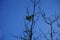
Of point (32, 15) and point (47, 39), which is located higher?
point (32, 15)

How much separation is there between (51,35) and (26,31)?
3.26m

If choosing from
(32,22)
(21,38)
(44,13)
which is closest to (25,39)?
(21,38)

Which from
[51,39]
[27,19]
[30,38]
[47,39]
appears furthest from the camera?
[47,39]

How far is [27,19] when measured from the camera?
1451 centimetres

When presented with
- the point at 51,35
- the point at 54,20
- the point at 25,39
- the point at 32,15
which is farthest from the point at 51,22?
the point at 25,39

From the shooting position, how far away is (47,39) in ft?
55.2

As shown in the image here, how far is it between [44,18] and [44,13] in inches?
29.0

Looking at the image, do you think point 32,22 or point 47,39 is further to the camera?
point 47,39

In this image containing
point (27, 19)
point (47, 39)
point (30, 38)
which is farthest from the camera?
point (47, 39)

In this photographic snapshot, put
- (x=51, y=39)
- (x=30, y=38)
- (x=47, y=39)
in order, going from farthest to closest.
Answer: (x=47, y=39) → (x=51, y=39) → (x=30, y=38)

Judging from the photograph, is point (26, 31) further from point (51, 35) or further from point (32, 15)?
point (51, 35)

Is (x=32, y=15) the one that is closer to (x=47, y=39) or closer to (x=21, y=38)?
(x=21, y=38)

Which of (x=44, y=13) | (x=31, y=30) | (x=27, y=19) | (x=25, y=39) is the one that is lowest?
(x=25, y=39)

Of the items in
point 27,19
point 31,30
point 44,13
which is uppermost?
point 44,13
